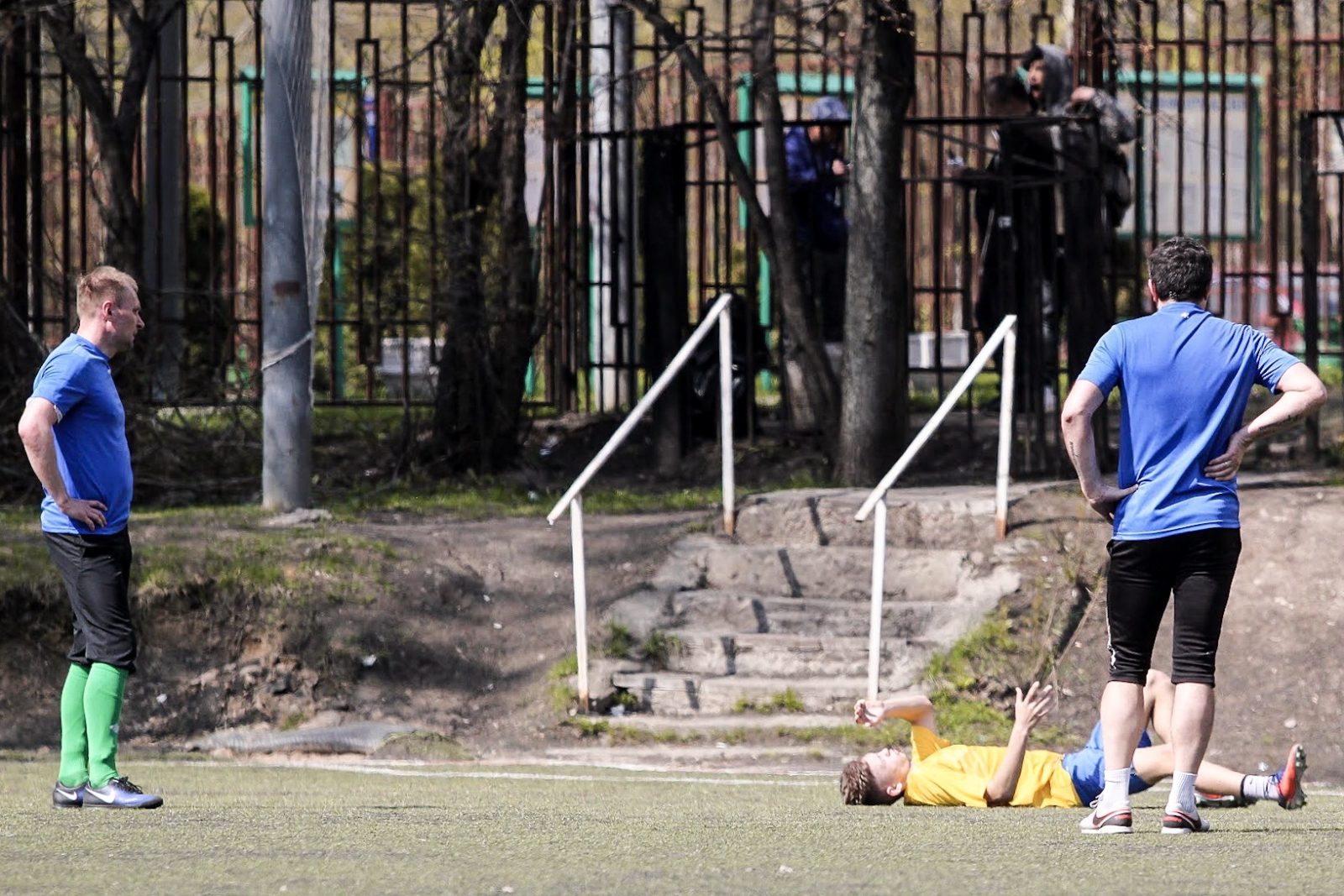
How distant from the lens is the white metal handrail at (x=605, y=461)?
9.35 metres

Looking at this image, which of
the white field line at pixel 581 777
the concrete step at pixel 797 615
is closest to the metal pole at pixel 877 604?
the concrete step at pixel 797 615

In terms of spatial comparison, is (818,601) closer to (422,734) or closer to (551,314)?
(422,734)

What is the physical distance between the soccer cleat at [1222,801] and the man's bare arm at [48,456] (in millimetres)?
3605

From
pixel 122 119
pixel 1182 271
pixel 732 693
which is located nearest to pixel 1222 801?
pixel 1182 271

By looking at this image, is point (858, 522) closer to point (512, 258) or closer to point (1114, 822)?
point (512, 258)

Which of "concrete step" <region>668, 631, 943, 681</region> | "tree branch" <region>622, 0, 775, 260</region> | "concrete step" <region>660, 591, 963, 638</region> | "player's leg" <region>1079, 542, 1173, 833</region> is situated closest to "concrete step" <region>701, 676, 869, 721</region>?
"concrete step" <region>668, 631, 943, 681</region>

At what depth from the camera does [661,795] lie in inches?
281

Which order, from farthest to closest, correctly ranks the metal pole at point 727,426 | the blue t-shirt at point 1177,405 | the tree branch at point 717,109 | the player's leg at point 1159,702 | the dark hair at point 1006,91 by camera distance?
1. the dark hair at point 1006,91
2. the tree branch at point 717,109
3. the metal pole at point 727,426
4. the player's leg at point 1159,702
5. the blue t-shirt at point 1177,405

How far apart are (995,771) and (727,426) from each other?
4.16 m

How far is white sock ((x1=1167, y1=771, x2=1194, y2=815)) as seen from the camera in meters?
5.48

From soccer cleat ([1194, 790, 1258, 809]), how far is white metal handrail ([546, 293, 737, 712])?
137 inches

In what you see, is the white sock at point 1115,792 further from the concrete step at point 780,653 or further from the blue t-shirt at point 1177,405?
the concrete step at point 780,653

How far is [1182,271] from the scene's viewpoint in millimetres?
5551

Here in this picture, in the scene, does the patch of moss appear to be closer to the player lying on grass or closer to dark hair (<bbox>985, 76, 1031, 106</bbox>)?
the player lying on grass
